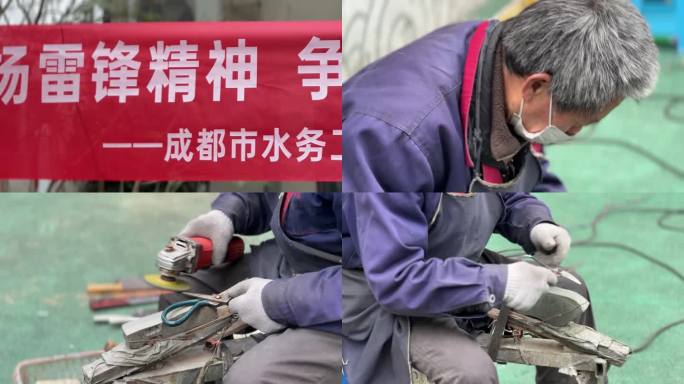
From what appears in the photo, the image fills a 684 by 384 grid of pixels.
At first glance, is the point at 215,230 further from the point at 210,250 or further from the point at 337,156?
the point at 337,156

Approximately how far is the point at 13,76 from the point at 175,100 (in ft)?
1.12

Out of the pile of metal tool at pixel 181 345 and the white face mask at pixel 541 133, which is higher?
the white face mask at pixel 541 133

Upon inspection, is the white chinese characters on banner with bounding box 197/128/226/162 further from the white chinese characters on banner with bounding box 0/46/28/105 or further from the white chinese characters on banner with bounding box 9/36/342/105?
the white chinese characters on banner with bounding box 0/46/28/105

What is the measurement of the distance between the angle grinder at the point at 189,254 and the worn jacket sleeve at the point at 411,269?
28cm

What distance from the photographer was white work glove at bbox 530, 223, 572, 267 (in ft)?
5.44

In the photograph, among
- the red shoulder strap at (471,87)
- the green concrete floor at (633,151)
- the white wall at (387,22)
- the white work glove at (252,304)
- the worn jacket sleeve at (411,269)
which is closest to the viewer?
the worn jacket sleeve at (411,269)

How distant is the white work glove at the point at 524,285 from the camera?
62.1 inches

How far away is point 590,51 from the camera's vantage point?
1699mm

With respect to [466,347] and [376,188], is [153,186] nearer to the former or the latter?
[376,188]

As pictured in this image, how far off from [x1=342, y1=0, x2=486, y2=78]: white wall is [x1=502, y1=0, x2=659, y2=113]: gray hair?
45 cm

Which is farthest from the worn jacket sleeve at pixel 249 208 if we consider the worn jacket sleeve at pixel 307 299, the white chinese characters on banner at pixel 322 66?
the white chinese characters on banner at pixel 322 66

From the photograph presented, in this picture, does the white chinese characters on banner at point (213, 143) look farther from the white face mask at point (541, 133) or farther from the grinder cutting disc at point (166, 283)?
the white face mask at point (541, 133)

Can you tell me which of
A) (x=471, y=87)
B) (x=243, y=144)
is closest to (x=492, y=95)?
(x=471, y=87)

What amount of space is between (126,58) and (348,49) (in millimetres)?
961
